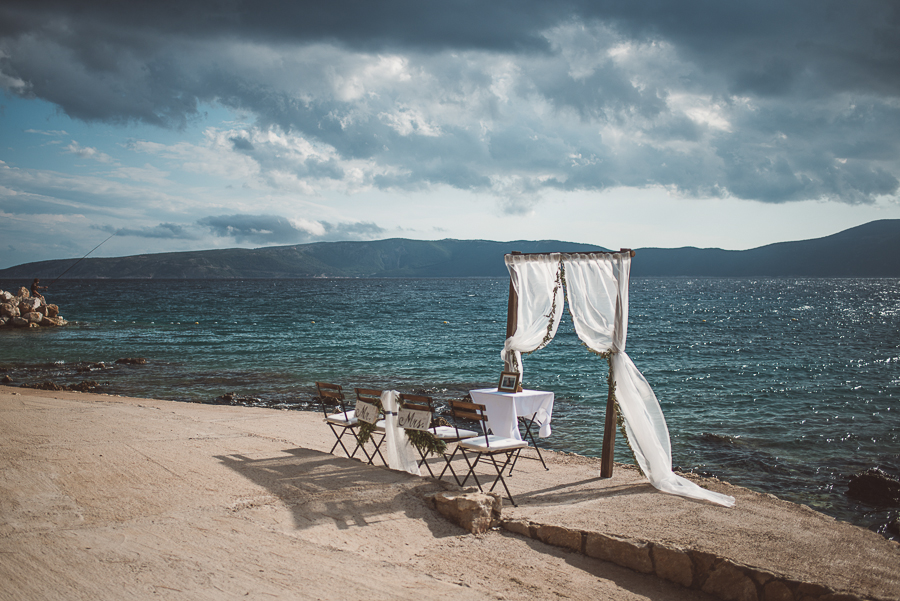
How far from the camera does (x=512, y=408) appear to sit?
8.61 meters

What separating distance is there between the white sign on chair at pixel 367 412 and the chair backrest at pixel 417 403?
1.48 ft

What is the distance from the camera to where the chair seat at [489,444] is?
7000 mm

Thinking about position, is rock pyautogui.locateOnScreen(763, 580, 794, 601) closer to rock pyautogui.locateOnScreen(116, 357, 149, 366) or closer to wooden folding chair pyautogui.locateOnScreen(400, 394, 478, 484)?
wooden folding chair pyautogui.locateOnScreen(400, 394, 478, 484)

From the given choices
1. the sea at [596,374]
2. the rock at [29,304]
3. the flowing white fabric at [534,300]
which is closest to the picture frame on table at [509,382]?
the flowing white fabric at [534,300]

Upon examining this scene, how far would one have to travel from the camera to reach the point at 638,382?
787 cm

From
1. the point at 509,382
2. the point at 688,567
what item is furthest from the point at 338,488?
the point at 688,567

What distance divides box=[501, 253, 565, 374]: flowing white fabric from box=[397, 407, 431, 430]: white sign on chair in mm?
2472

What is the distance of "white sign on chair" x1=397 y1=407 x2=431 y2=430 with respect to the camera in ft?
23.6

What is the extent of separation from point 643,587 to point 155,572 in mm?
3974

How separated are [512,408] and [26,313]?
36.4 metres

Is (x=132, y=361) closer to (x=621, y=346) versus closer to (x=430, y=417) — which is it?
(x=430, y=417)

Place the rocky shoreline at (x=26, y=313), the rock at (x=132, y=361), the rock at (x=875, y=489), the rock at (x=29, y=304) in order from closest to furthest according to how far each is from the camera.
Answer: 1. the rock at (x=875, y=489)
2. the rock at (x=132, y=361)
3. the rocky shoreline at (x=26, y=313)
4. the rock at (x=29, y=304)

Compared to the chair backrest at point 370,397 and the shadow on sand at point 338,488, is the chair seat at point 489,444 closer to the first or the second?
the shadow on sand at point 338,488

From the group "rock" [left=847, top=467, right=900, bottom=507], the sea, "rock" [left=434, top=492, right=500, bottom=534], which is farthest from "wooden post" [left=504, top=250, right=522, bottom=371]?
"rock" [left=847, top=467, right=900, bottom=507]
